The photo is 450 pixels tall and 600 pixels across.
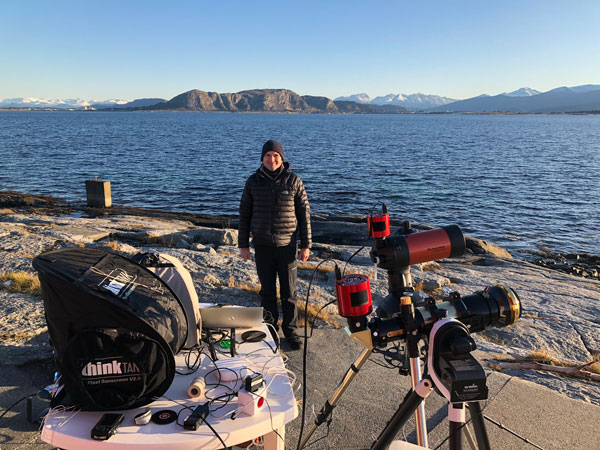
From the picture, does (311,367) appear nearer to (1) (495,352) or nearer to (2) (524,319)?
(1) (495,352)

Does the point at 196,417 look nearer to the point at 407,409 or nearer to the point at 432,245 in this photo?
the point at 407,409

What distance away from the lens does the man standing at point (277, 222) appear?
5.27m

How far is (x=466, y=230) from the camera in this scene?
64.1ft

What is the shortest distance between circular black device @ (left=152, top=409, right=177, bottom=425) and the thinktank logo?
30 cm

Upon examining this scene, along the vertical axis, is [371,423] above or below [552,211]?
above

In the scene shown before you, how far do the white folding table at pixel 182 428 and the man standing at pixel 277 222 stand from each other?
7.91ft

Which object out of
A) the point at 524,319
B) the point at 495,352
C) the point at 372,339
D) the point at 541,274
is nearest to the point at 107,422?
the point at 372,339

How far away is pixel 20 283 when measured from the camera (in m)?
6.30

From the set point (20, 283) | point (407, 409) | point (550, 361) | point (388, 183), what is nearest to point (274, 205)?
point (407, 409)

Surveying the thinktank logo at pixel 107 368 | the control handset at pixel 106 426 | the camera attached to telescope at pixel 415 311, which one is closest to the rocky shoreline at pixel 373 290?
the camera attached to telescope at pixel 415 311

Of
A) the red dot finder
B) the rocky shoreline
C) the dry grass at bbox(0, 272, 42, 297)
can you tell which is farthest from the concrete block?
the red dot finder

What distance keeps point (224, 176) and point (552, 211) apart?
21958mm

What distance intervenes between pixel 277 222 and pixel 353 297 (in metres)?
2.93

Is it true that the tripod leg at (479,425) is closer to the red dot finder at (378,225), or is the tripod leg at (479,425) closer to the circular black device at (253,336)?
the red dot finder at (378,225)
